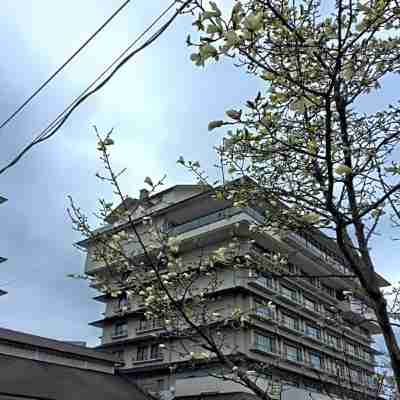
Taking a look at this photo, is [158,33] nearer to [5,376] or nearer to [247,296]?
[5,376]

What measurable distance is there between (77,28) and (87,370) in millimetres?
18250

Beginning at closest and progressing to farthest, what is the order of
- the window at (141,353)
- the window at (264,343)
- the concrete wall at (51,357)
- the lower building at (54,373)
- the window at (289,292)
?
1. the lower building at (54,373)
2. the concrete wall at (51,357)
3. the window at (264,343)
4. the window at (141,353)
5. the window at (289,292)

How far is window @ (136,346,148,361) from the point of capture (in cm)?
2625

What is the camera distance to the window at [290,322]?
85.2ft

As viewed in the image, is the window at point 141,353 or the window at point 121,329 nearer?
the window at point 141,353

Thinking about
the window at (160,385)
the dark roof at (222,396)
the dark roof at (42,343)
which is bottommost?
the dark roof at (222,396)

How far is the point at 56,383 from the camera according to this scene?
53.2 feet

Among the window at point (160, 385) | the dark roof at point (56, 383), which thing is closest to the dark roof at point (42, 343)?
the dark roof at point (56, 383)

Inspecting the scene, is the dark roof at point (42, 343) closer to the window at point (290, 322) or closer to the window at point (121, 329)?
the window at point (121, 329)

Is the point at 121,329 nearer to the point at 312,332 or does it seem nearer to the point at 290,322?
the point at 290,322

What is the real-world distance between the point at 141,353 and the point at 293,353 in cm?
881

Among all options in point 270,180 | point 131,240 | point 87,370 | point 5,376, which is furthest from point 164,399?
point 270,180

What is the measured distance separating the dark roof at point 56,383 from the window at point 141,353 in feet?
19.8

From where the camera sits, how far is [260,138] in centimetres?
295
